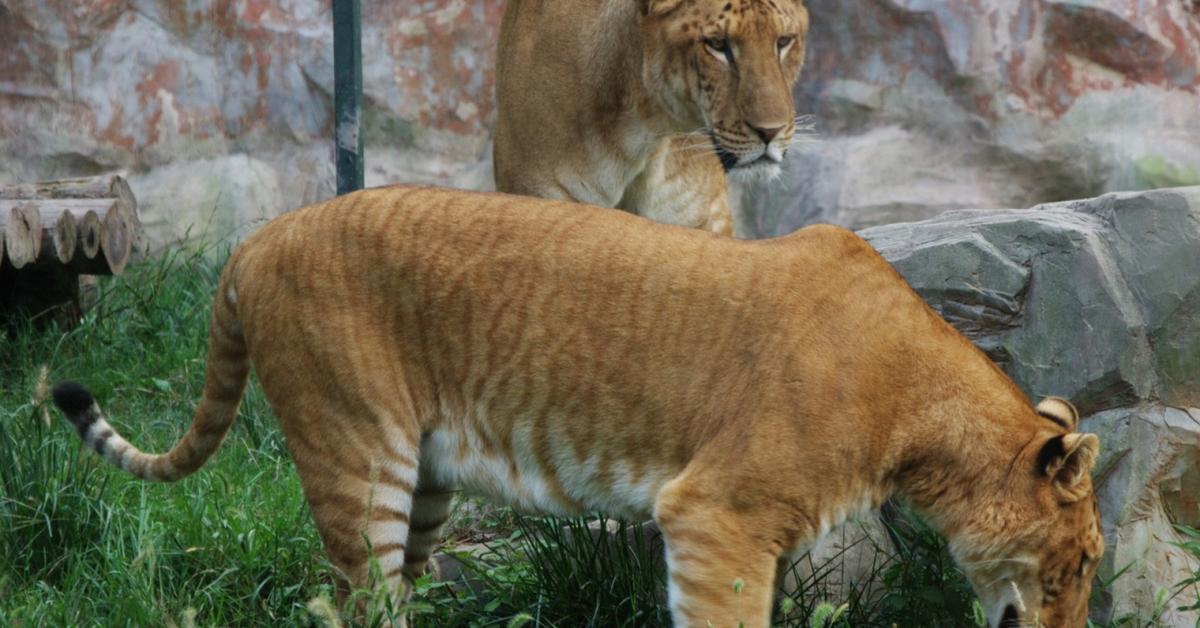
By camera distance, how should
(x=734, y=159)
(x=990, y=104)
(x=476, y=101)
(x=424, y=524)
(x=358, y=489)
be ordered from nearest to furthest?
(x=358, y=489), (x=424, y=524), (x=734, y=159), (x=990, y=104), (x=476, y=101)

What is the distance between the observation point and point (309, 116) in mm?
8789

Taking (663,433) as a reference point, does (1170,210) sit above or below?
above

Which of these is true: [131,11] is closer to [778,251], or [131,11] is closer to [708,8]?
[708,8]

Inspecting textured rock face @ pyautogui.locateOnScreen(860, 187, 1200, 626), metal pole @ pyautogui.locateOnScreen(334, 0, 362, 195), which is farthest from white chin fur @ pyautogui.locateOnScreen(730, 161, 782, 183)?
metal pole @ pyautogui.locateOnScreen(334, 0, 362, 195)

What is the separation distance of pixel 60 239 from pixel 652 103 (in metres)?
2.55

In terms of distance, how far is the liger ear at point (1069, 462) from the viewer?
3.73m

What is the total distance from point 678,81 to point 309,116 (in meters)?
3.64

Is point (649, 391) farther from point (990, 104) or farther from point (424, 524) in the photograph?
point (990, 104)

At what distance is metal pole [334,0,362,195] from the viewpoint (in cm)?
614

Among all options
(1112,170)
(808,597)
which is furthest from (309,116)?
(808,597)

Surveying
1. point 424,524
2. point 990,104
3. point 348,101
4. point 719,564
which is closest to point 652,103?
point 348,101

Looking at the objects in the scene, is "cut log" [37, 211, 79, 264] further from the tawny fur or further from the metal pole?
the tawny fur

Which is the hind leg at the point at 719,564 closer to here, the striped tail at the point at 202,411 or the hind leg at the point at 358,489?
the hind leg at the point at 358,489

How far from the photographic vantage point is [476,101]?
890 cm
